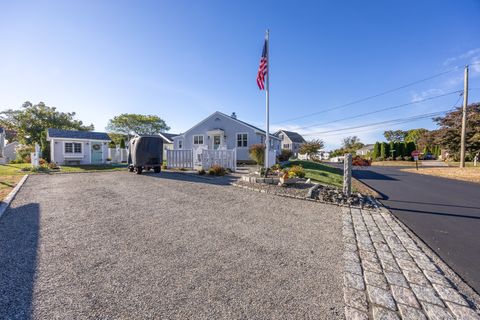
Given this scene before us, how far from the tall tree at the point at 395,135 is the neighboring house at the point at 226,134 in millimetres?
63786

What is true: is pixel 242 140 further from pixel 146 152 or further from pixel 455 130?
pixel 455 130

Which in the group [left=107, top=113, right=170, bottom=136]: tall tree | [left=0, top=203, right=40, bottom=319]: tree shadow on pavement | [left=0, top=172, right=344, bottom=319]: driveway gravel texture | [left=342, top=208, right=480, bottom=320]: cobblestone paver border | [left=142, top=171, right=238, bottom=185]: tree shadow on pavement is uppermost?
[left=107, top=113, right=170, bottom=136]: tall tree

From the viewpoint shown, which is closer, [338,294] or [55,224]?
[338,294]

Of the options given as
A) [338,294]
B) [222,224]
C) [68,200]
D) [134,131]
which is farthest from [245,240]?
[134,131]

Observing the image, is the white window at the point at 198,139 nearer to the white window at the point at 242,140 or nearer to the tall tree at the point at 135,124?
the white window at the point at 242,140

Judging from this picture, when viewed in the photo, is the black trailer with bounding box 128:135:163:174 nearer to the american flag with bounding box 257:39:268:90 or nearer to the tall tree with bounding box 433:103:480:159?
the american flag with bounding box 257:39:268:90

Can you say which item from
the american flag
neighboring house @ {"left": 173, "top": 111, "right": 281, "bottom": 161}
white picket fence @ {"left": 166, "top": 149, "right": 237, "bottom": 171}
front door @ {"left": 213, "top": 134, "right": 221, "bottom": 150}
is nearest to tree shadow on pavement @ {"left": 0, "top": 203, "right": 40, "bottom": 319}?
white picket fence @ {"left": 166, "top": 149, "right": 237, "bottom": 171}

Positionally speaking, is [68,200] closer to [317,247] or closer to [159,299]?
[159,299]

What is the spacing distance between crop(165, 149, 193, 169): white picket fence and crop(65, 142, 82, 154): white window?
12192mm

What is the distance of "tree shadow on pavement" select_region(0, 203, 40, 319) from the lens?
6.52 feet

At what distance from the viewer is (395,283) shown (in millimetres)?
2502

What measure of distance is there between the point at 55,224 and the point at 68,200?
246 centimetres

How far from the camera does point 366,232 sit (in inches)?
166

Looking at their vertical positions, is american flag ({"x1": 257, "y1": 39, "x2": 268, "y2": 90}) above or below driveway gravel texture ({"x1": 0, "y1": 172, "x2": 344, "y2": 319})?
above
